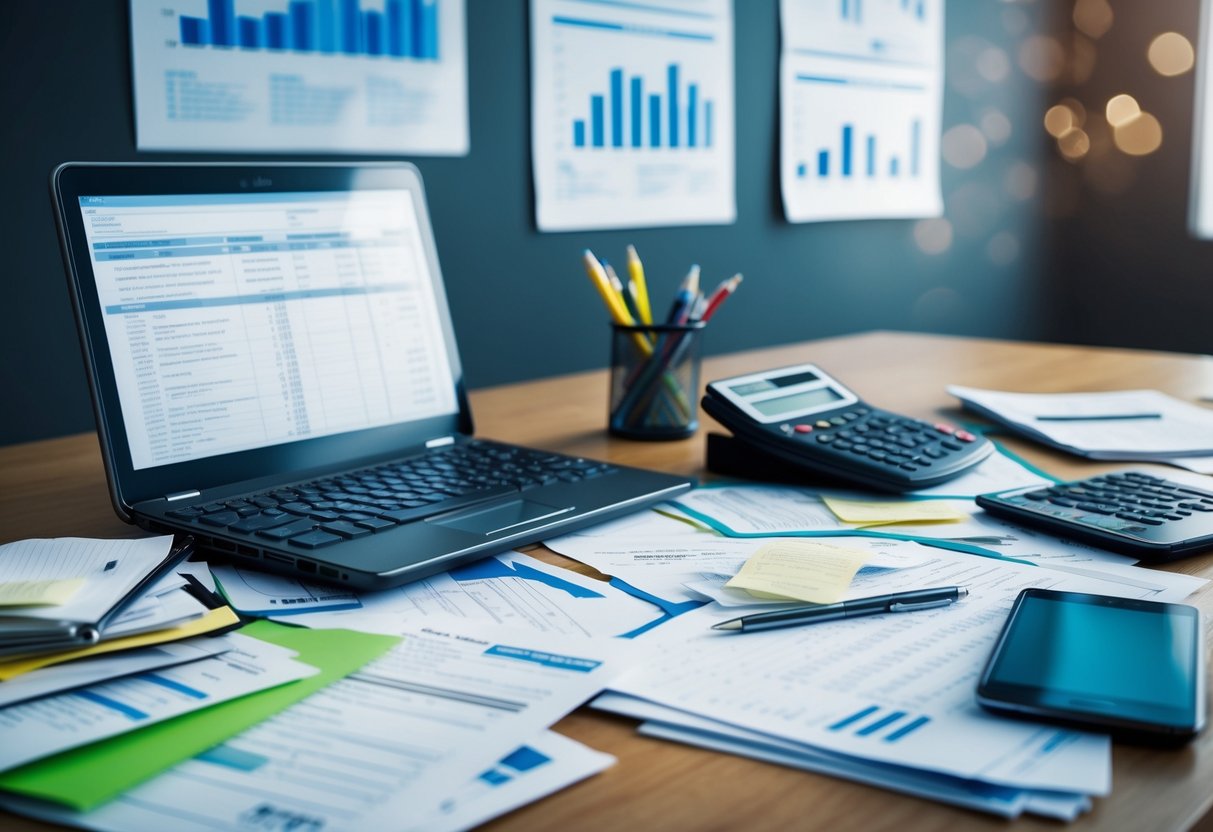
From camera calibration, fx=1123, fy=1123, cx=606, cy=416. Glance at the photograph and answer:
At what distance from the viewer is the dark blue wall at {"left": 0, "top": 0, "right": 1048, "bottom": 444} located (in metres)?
1.19

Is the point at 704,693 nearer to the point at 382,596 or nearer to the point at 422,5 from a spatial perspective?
the point at 382,596

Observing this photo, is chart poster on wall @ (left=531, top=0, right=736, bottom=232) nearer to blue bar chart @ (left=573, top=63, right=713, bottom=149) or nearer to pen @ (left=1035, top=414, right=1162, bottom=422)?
blue bar chart @ (left=573, top=63, right=713, bottom=149)

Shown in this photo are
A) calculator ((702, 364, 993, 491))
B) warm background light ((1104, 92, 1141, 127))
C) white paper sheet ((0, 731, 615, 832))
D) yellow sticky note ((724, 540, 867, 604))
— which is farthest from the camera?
A: warm background light ((1104, 92, 1141, 127))

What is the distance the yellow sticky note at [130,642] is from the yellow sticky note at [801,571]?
11.0 inches

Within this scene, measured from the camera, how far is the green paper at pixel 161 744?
43cm

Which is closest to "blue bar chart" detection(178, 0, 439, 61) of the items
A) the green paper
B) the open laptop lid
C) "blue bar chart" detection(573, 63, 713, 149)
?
"blue bar chart" detection(573, 63, 713, 149)

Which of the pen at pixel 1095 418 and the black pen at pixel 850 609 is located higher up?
the pen at pixel 1095 418

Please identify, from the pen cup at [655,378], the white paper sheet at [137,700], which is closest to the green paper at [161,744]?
the white paper sheet at [137,700]

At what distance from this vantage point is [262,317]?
873 mm

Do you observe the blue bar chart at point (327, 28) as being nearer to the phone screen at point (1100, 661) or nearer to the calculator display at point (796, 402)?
the calculator display at point (796, 402)

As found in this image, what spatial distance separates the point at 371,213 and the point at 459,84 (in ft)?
2.11

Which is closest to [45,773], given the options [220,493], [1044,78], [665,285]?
[220,493]

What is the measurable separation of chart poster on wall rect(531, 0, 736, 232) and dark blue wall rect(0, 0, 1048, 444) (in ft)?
0.11

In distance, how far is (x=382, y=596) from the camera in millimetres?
652
